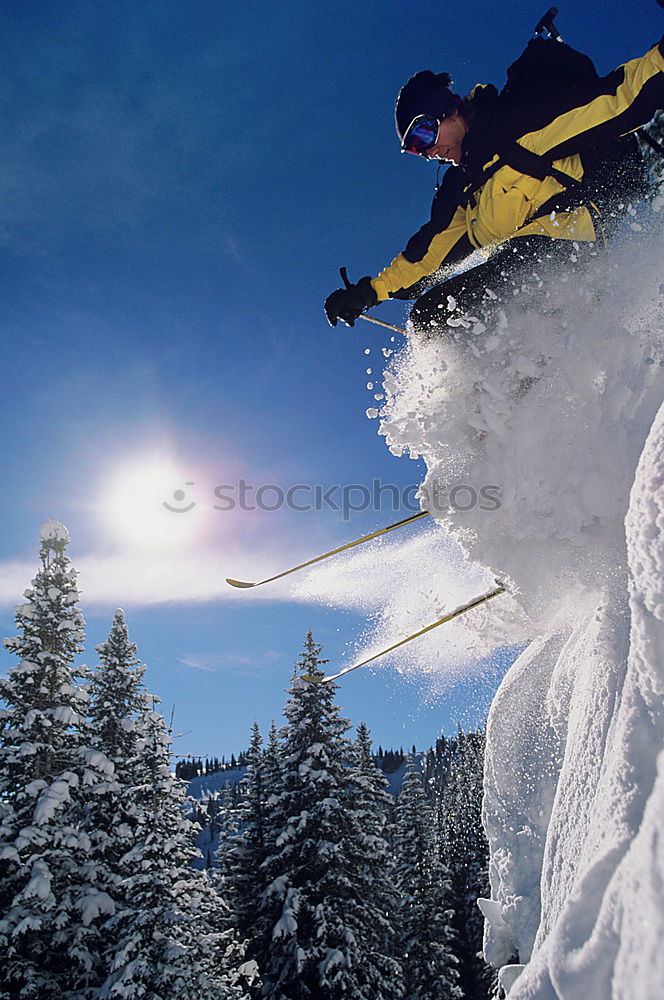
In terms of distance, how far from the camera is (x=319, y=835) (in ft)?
46.9

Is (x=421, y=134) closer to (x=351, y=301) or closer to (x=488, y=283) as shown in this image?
(x=488, y=283)

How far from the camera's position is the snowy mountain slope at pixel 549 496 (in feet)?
6.91

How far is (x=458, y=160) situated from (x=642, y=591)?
2.88 m

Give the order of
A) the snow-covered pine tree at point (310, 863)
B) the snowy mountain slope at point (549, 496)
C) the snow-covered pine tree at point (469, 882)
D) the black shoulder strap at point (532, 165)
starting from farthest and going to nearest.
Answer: the snow-covered pine tree at point (469, 882) < the snow-covered pine tree at point (310, 863) < the black shoulder strap at point (532, 165) < the snowy mountain slope at point (549, 496)

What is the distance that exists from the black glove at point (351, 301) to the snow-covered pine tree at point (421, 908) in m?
21.3

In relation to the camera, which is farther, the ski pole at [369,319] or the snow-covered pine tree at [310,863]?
the snow-covered pine tree at [310,863]

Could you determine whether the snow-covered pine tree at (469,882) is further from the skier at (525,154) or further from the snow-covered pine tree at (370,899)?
the skier at (525,154)

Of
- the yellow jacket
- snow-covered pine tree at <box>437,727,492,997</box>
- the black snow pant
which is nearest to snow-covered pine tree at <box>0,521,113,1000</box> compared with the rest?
the black snow pant

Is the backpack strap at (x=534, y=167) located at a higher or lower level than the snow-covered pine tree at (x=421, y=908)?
higher

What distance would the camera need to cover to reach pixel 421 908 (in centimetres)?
2070

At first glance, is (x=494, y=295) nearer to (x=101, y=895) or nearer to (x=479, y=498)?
(x=479, y=498)

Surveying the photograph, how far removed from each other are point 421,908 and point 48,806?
54.8 ft

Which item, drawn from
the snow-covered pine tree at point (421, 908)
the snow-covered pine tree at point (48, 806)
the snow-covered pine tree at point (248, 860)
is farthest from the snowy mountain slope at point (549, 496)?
the snow-covered pine tree at point (421, 908)

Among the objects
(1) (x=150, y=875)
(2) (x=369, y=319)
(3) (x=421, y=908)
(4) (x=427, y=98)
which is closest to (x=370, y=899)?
(1) (x=150, y=875)
